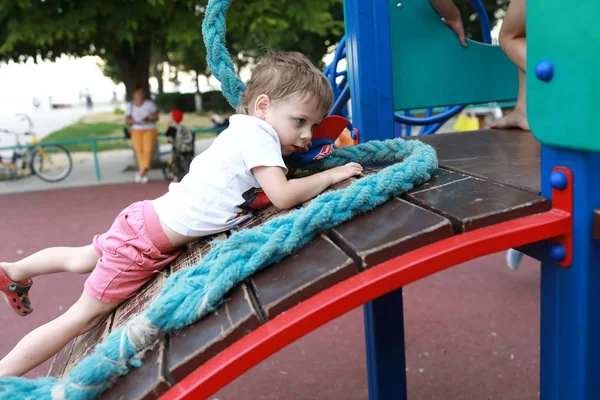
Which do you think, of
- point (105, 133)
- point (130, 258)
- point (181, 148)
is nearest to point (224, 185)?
point (130, 258)

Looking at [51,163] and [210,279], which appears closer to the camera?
[210,279]

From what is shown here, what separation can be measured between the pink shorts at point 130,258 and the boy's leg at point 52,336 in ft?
0.13

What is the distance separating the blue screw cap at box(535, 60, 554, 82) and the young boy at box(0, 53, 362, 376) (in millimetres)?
642

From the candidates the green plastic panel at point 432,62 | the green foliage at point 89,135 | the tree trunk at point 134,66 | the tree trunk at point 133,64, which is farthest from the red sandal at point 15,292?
the green foliage at point 89,135

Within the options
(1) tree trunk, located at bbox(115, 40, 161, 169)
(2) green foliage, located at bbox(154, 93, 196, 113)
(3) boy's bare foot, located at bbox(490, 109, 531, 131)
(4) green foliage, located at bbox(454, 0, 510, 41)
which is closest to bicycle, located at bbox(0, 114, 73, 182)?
(1) tree trunk, located at bbox(115, 40, 161, 169)

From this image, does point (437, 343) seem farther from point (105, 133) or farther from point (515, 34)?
point (105, 133)

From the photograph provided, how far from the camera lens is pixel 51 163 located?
9.51 meters

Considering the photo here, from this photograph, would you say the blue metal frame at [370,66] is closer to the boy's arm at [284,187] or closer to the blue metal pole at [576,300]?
the boy's arm at [284,187]

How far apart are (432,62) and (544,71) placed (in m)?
1.38

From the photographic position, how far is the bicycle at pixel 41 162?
9.27m

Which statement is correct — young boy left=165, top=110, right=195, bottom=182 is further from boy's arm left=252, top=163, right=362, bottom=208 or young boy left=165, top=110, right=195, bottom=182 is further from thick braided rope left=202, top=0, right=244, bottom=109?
boy's arm left=252, top=163, right=362, bottom=208

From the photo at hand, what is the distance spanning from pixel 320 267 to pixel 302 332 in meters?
0.14

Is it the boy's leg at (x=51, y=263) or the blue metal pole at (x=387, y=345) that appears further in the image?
the blue metal pole at (x=387, y=345)

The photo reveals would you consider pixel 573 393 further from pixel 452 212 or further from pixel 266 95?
pixel 266 95
